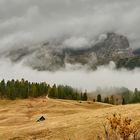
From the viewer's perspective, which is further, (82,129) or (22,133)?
(22,133)

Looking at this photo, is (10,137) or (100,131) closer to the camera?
(100,131)

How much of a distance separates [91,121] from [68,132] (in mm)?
6594

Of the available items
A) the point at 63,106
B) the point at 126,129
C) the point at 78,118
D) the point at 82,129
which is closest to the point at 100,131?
the point at 82,129

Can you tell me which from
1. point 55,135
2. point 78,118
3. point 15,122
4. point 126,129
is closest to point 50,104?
point 15,122

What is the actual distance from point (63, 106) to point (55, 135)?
9508 centimetres

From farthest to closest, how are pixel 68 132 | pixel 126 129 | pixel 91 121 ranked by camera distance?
pixel 91 121 → pixel 68 132 → pixel 126 129

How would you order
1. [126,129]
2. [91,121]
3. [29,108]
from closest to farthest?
[126,129] → [91,121] → [29,108]

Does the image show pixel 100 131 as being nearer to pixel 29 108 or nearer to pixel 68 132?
pixel 68 132

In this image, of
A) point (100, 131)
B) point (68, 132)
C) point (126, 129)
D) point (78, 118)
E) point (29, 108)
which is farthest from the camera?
point (29, 108)

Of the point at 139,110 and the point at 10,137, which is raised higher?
the point at 139,110

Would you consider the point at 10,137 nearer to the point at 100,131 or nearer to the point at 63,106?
the point at 100,131

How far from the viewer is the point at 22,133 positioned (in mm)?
75250

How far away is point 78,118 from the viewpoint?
266 feet

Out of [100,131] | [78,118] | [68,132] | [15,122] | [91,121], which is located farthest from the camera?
[15,122]
